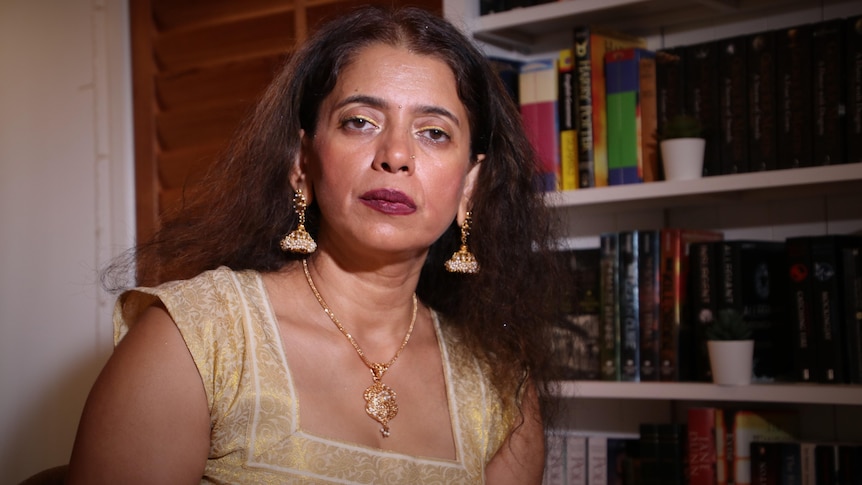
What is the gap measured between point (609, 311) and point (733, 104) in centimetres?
49

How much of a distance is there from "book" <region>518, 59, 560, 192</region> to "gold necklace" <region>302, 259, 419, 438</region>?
2.15 feet

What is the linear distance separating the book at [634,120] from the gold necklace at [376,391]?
0.70 meters

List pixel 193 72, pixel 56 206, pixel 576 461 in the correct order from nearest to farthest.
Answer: pixel 576 461
pixel 193 72
pixel 56 206

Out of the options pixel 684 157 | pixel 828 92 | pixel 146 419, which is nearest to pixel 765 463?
pixel 684 157

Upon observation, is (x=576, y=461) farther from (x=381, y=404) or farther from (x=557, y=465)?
(x=381, y=404)

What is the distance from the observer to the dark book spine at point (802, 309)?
1869 mm

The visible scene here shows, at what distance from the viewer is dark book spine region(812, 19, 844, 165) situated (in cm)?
184

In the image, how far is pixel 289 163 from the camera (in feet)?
5.35

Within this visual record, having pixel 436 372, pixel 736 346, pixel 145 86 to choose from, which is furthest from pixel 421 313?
pixel 145 86

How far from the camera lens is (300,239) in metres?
1.59

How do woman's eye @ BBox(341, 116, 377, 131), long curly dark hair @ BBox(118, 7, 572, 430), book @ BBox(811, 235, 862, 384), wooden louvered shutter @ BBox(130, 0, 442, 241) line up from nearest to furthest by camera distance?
woman's eye @ BBox(341, 116, 377, 131), long curly dark hair @ BBox(118, 7, 572, 430), book @ BBox(811, 235, 862, 384), wooden louvered shutter @ BBox(130, 0, 442, 241)

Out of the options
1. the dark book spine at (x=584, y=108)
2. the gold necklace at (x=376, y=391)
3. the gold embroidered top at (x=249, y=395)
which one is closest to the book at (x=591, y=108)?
the dark book spine at (x=584, y=108)

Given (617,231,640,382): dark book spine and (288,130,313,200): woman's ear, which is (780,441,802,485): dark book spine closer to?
(617,231,640,382): dark book spine

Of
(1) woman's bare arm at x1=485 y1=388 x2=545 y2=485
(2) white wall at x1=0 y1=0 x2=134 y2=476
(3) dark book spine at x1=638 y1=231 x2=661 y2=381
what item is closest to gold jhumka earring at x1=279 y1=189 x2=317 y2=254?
(1) woman's bare arm at x1=485 y1=388 x2=545 y2=485
